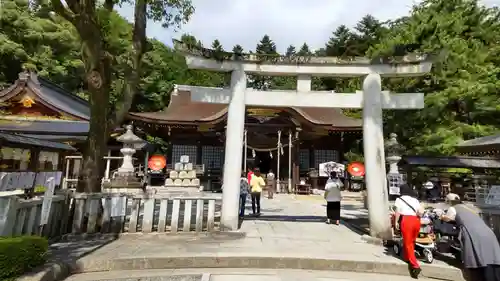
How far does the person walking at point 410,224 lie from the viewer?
5.41 meters

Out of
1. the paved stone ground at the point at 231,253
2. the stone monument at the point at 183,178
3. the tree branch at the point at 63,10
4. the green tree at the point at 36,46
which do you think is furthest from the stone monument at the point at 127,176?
the green tree at the point at 36,46

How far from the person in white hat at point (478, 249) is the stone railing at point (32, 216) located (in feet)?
21.0

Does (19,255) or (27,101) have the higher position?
(27,101)

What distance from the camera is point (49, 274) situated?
A: 4445 millimetres

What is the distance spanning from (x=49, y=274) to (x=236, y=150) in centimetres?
440

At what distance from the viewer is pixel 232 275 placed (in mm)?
5199

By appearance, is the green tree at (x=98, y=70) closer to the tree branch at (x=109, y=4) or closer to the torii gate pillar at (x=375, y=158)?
the tree branch at (x=109, y=4)

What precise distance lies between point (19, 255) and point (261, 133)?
62.8 feet

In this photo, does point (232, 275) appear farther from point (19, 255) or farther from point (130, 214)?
point (130, 214)

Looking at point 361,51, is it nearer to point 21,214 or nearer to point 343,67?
point 343,67

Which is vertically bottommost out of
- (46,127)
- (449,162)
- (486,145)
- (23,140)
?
(23,140)

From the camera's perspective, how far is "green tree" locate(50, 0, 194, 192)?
265 inches

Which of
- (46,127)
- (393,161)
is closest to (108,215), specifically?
(46,127)

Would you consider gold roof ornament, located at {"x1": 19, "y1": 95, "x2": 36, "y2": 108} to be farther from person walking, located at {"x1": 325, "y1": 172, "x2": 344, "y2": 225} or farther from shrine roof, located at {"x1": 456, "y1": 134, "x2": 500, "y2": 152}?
shrine roof, located at {"x1": 456, "y1": 134, "x2": 500, "y2": 152}
